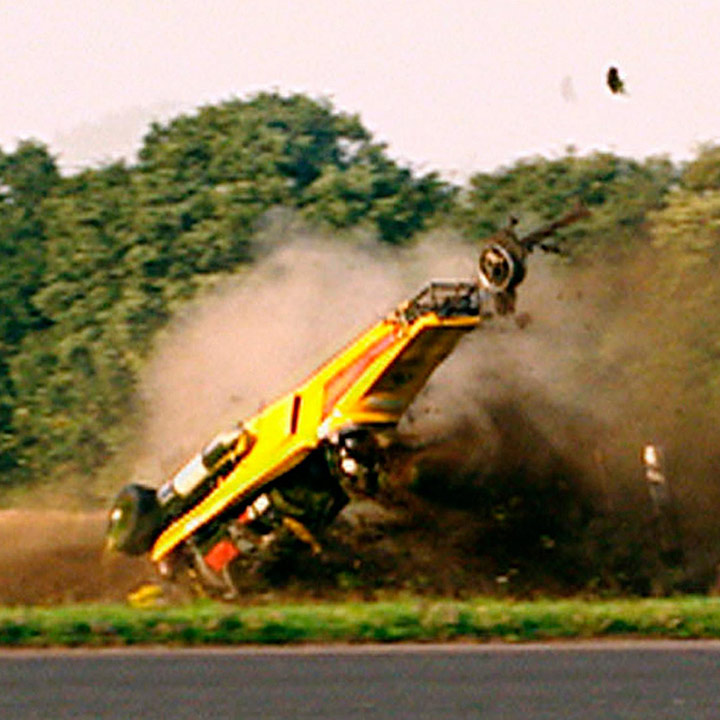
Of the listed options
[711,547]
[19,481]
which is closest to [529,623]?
[711,547]

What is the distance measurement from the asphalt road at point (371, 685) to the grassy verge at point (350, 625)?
2.32 metres

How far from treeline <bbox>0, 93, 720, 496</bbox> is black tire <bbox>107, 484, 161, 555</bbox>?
12.5 meters

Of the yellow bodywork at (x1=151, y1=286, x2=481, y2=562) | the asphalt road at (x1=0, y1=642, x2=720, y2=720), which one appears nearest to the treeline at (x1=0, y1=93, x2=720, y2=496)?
the yellow bodywork at (x1=151, y1=286, x2=481, y2=562)

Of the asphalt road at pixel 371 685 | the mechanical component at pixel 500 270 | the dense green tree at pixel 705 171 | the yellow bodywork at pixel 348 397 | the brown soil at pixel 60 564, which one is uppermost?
the dense green tree at pixel 705 171

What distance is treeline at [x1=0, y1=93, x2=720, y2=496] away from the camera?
46781mm

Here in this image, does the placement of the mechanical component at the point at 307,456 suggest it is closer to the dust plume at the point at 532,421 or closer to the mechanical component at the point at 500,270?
the mechanical component at the point at 500,270

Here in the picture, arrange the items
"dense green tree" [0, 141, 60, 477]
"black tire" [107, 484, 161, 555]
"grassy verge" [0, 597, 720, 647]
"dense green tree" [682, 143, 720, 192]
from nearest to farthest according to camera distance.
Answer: "grassy verge" [0, 597, 720, 647], "black tire" [107, 484, 161, 555], "dense green tree" [682, 143, 720, 192], "dense green tree" [0, 141, 60, 477]

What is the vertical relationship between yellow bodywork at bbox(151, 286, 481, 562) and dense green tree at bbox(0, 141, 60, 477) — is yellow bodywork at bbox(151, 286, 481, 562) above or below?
below

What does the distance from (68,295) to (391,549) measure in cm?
2647

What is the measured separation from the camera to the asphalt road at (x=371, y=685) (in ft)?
49.0

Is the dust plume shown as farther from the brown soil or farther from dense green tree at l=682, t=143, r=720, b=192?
dense green tree at l=682, t=143, r=720, b=192

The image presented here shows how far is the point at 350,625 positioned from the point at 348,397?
19.6ft

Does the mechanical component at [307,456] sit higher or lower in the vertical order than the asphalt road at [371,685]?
higher

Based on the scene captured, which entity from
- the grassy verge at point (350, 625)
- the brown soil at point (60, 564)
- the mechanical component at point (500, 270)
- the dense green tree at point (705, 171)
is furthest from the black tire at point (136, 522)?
the dense green tree at point (705, 171)
